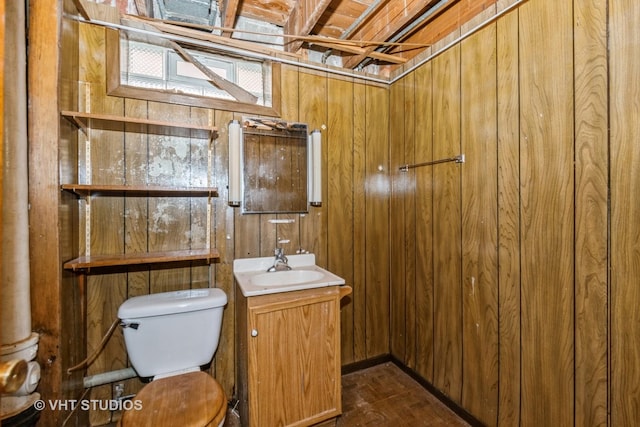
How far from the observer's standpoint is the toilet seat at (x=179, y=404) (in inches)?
46.1

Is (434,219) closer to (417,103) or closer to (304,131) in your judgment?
(417,103)

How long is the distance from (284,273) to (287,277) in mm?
39

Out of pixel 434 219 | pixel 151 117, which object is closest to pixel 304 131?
pixel 151 117

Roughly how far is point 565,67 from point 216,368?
242 centimetres

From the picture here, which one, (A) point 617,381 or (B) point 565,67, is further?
(B) point 565,67

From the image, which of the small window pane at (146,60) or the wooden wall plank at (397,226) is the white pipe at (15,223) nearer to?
the small window pane at (146,60)

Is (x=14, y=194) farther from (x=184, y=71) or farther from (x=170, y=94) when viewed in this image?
(x=184, y=71)

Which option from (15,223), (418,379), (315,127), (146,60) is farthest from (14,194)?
(418,379)

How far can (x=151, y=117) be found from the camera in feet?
5.65

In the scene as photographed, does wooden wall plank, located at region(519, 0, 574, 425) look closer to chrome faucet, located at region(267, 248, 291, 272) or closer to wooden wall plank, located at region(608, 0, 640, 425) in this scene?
wooden wall plank, located at region(608, 0, 640, 425)

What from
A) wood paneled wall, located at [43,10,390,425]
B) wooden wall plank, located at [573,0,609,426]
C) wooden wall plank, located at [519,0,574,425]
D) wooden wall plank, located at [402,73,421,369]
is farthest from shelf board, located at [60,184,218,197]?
wooden wall plank, located at [573,0,609,426]

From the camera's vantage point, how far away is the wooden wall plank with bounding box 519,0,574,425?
1.27 m

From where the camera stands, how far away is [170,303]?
4.92 feet

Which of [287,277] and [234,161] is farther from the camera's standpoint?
[287,277]
